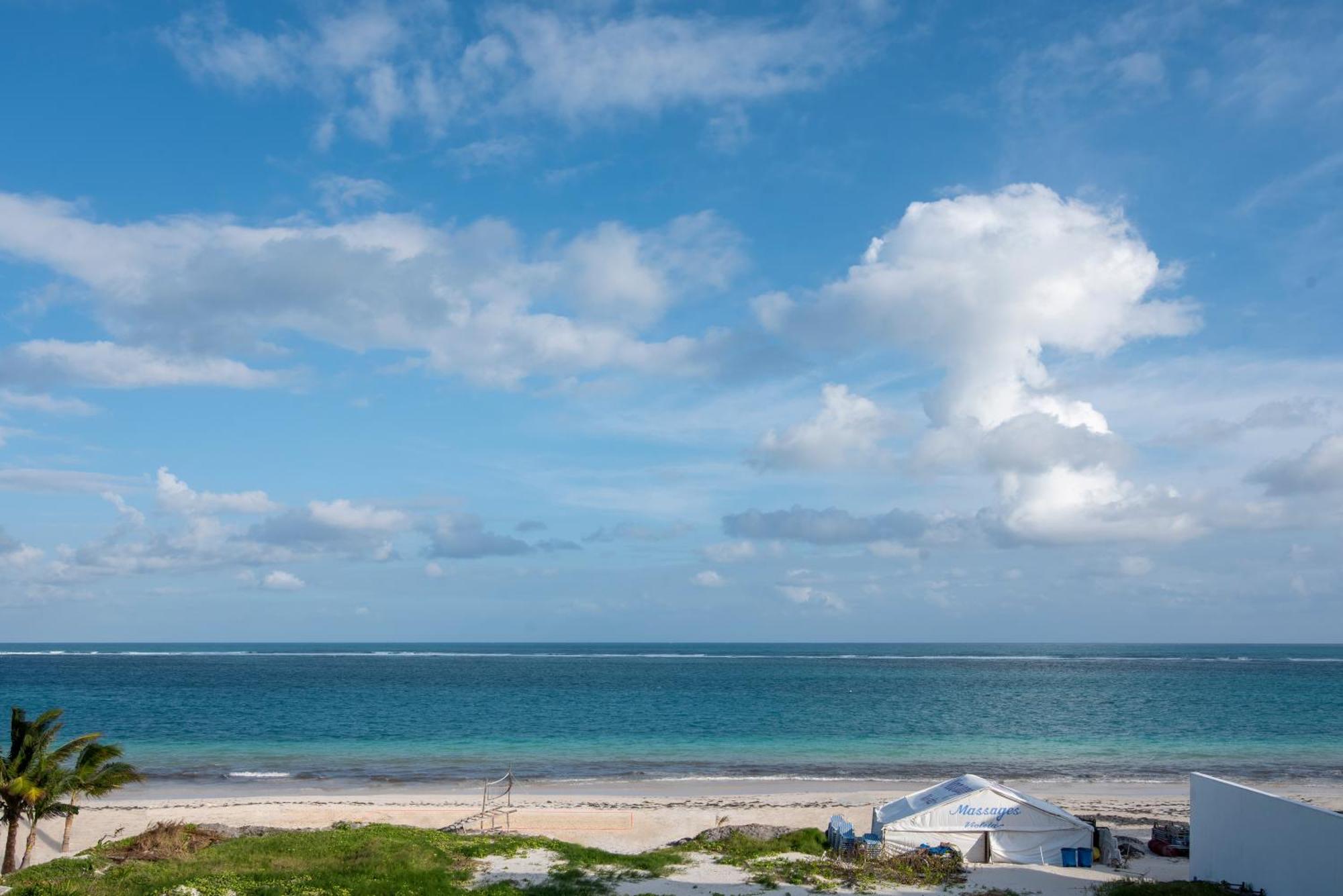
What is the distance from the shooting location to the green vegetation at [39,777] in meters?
24.4

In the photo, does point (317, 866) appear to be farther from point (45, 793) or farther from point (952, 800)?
point (952, 800)

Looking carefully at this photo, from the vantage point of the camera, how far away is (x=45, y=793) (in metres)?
24.9

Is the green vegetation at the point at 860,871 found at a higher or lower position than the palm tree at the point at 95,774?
lower

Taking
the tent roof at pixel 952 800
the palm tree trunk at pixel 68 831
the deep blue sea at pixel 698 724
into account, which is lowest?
the deep blue sea at pixel 698 724

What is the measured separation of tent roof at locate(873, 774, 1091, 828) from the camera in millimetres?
25766

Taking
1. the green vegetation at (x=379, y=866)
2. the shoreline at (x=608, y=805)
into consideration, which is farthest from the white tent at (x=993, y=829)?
the shoreline at (x=608, y=805)

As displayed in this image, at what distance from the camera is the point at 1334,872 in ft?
57.2

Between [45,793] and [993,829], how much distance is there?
83.6ft

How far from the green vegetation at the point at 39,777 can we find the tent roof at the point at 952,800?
72.8ft

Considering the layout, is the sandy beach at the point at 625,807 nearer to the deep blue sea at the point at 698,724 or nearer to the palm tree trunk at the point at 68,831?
the palm tree trunk at the point at 68,831

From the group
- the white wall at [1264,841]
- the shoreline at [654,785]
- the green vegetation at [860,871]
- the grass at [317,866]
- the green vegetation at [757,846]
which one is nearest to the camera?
the white wall at [1264,841]

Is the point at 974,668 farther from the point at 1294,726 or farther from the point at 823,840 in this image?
the point at 823,840

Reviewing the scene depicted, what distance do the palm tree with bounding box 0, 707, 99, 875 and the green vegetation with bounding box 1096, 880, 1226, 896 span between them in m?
26.0

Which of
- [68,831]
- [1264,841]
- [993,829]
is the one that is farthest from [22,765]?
[1264,841]
